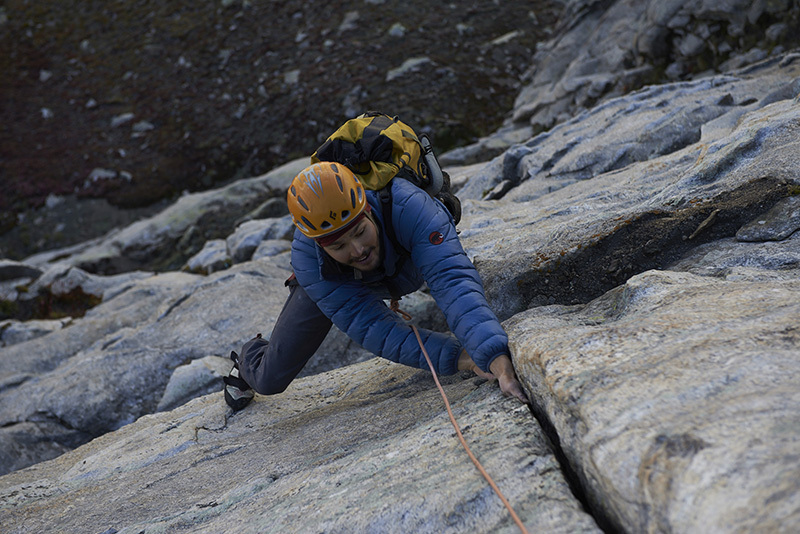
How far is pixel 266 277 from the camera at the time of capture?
14539 millimetres

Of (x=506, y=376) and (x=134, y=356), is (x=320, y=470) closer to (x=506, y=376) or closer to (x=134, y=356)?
(x=506, y=376)

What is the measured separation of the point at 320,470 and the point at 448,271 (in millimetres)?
2481

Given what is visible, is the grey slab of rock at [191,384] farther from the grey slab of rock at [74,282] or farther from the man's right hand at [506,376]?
the grey slab of rock at [74,282]

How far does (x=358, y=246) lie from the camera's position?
19.6 feet

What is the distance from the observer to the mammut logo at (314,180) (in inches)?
223

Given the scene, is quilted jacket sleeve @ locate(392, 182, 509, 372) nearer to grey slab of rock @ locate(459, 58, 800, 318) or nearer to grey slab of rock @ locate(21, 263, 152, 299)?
grey slab of rock @ locate(459, 58, 800, 318)

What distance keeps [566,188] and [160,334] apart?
10.1 metres

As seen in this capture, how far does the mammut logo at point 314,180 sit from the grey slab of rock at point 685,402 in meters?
2.65

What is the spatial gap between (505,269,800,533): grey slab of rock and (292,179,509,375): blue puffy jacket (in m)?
0.60

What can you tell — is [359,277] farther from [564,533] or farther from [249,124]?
[249,124]

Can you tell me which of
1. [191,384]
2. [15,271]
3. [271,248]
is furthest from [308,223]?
[15,271]

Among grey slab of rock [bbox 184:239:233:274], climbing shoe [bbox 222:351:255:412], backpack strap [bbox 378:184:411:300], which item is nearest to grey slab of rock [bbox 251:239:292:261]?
grey slab of rock [bbox 184:239:233:274]

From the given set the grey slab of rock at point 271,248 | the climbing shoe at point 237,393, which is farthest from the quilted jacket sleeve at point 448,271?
the grey slab of rock at point 271,248

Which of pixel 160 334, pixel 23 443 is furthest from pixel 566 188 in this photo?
pixel 23 443
